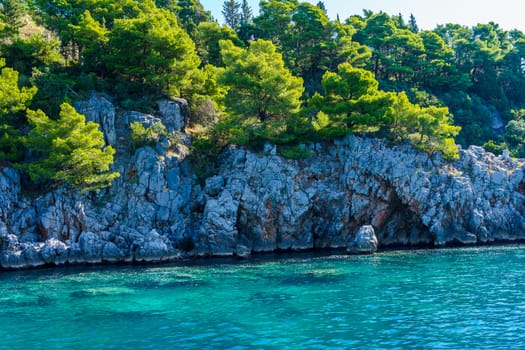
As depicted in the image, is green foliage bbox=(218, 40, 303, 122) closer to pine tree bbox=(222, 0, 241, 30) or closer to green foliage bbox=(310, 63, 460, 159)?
green foliage bbox=(310, 63, 460, 159)

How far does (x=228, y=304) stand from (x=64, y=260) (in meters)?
18.2

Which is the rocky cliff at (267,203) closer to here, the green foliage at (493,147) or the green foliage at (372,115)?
the green foliage at (372,115)

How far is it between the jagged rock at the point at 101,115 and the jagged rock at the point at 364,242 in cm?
2398

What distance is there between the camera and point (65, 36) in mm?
51438

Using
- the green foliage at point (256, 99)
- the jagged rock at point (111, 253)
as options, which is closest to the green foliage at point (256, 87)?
the green foliage at point (256, 99)

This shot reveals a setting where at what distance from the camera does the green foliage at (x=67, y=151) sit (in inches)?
1492

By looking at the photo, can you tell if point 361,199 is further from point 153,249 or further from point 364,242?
point 153,249

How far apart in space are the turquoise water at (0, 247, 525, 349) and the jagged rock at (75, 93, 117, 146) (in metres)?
14.0

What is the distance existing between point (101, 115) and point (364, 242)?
88.5ft

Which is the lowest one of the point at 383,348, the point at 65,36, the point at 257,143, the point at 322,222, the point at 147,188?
the point at 383,348

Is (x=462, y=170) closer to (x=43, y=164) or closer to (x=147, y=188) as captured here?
(x=147, y=188)

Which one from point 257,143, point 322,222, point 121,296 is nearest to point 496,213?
point 322,222

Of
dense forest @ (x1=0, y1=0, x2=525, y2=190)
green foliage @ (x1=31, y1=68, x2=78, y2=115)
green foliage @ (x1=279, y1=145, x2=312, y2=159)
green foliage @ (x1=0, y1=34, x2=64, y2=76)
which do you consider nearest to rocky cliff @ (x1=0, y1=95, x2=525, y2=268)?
green foliage @ (x1=279, y1=145, x2=312, y2=159)

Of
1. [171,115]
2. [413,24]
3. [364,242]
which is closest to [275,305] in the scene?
[364,242]
